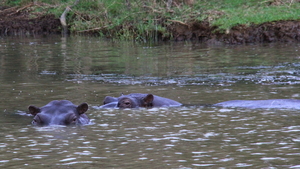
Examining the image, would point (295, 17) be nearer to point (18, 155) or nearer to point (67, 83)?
point (67, 83)

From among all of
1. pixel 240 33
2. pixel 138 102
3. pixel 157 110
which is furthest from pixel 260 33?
pixel 157 110

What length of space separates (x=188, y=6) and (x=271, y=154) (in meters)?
19.2

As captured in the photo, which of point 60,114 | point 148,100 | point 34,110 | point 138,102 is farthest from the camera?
point 138,102

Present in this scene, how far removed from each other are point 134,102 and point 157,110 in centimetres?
59

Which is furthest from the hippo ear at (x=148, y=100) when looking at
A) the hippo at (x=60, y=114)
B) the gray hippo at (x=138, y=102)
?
the hippo at (x=60, y=114)

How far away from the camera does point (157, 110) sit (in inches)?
366

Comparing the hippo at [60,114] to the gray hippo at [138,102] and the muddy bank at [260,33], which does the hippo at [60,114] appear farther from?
the muddy bank at [260,33]

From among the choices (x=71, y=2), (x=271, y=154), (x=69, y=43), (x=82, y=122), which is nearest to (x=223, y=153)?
(x=271, y=154)

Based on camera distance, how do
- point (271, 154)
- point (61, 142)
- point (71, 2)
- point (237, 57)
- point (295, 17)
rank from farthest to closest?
point (71, 2), point (295, 17), point (237, 57), point (61, 142), point (271, 154)

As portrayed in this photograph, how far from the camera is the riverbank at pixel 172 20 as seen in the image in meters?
21.6

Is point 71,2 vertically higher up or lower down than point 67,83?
higher up

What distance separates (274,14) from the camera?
2211cm

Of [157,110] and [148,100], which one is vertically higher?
[148,100]

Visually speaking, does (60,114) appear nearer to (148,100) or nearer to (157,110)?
(157,110)
